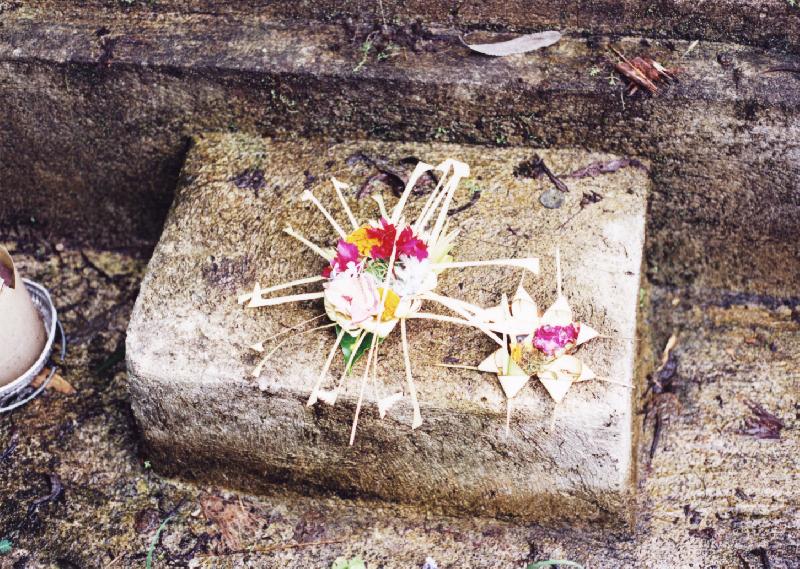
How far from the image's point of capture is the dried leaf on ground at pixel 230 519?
6.27 feet

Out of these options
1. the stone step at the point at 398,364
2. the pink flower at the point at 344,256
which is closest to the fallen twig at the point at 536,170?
the stone step at the point at 398,364

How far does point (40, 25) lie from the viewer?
2133mm

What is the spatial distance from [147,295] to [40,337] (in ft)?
1.65

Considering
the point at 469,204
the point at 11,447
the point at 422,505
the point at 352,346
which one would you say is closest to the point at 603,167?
the point at 469,204

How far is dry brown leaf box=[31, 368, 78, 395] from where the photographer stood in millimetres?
2174

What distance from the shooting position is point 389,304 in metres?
1.72

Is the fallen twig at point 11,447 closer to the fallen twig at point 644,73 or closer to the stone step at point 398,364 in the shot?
the stone step at point 398,364

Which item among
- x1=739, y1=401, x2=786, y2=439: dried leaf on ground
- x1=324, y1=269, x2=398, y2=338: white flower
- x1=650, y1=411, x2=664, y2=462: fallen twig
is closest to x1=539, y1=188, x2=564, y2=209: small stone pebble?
x1=324, y1=269, x2=398, y2=338: white flower

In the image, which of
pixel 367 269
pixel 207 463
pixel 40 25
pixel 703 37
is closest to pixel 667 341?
pixel 703 37

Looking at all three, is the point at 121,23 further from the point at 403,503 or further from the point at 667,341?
the point at 667,341

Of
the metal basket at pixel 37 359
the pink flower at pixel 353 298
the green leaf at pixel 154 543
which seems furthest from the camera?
the metal basket at pixel 37 359

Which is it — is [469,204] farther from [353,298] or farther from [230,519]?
[230,519]

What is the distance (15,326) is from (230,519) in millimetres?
731

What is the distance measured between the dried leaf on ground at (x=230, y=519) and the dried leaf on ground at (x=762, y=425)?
1.24 metres
